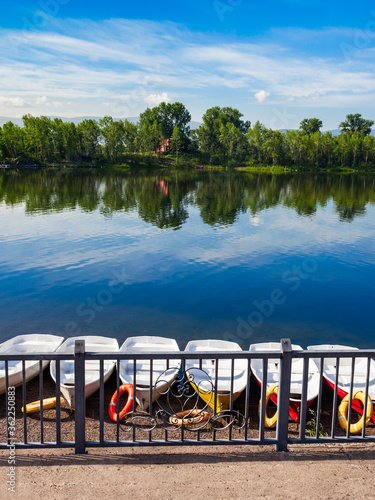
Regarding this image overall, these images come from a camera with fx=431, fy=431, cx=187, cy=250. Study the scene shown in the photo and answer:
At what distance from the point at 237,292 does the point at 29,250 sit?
49.2 feet

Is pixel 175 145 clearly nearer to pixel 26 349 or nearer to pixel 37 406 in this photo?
pixel 26 349

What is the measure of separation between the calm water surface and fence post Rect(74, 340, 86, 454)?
9663 mm

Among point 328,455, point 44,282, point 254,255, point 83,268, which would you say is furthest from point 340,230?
point 328,455

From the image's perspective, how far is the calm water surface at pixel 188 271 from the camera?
1636 centimetres

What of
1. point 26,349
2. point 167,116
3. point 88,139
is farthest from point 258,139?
point 26,349

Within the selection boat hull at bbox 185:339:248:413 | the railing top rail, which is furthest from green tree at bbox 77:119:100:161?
the railing top rail

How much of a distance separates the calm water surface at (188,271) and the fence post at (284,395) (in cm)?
954

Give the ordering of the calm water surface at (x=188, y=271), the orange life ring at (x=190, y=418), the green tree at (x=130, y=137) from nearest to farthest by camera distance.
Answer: the orange life ring at (x=190, y=418) → the calm water surface at (x=188, y=271) → the green tree at (x=130, y=137)

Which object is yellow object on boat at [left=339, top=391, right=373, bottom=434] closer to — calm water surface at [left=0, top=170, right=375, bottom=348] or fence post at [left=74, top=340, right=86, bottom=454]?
fence post at [left=74, top=340, right=86, bottom=454]

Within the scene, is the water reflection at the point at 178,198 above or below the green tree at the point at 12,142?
below

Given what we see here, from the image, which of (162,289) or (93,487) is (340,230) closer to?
(162,289)

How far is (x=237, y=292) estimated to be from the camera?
2020 cm

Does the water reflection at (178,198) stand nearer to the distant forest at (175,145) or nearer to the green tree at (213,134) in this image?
the distant forest at (175,145)

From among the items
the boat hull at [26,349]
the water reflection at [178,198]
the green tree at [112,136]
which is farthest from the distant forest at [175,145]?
the boat hull at [26,349]
